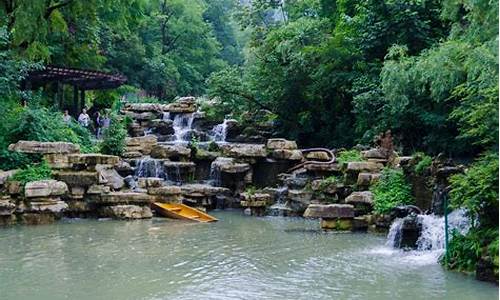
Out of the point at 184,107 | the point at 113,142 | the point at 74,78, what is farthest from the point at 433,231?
the point at 74,78

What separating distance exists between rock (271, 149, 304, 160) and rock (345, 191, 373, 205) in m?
4.07

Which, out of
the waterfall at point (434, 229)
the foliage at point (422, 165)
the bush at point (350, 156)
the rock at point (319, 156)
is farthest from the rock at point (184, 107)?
the waterfall at point (434, 229)

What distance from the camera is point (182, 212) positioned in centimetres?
1465

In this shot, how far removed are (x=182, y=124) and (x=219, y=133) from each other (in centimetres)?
223

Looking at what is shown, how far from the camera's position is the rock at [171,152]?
1777cm

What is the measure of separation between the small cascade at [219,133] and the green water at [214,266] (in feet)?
29.1

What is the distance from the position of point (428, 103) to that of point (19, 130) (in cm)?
1004

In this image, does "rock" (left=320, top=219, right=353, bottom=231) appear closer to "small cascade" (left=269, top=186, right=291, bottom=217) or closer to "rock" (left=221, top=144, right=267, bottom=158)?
"small cascade" (left=269, top=186, right=291, bottom=217)

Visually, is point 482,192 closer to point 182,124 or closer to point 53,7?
point 53,7

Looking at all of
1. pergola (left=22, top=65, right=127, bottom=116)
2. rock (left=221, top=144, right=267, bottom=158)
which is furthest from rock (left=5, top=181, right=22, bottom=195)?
pergola (left=22, top=65, right=127, bottom=116)

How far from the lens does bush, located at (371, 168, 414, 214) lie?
12.4 metres

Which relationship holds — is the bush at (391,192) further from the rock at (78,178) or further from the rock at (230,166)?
the rock at (78,178)

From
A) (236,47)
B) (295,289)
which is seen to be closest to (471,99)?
(295,289)

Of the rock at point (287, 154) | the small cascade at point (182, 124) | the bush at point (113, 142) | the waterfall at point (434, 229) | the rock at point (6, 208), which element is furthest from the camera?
the small cascade at point (182, 124)
